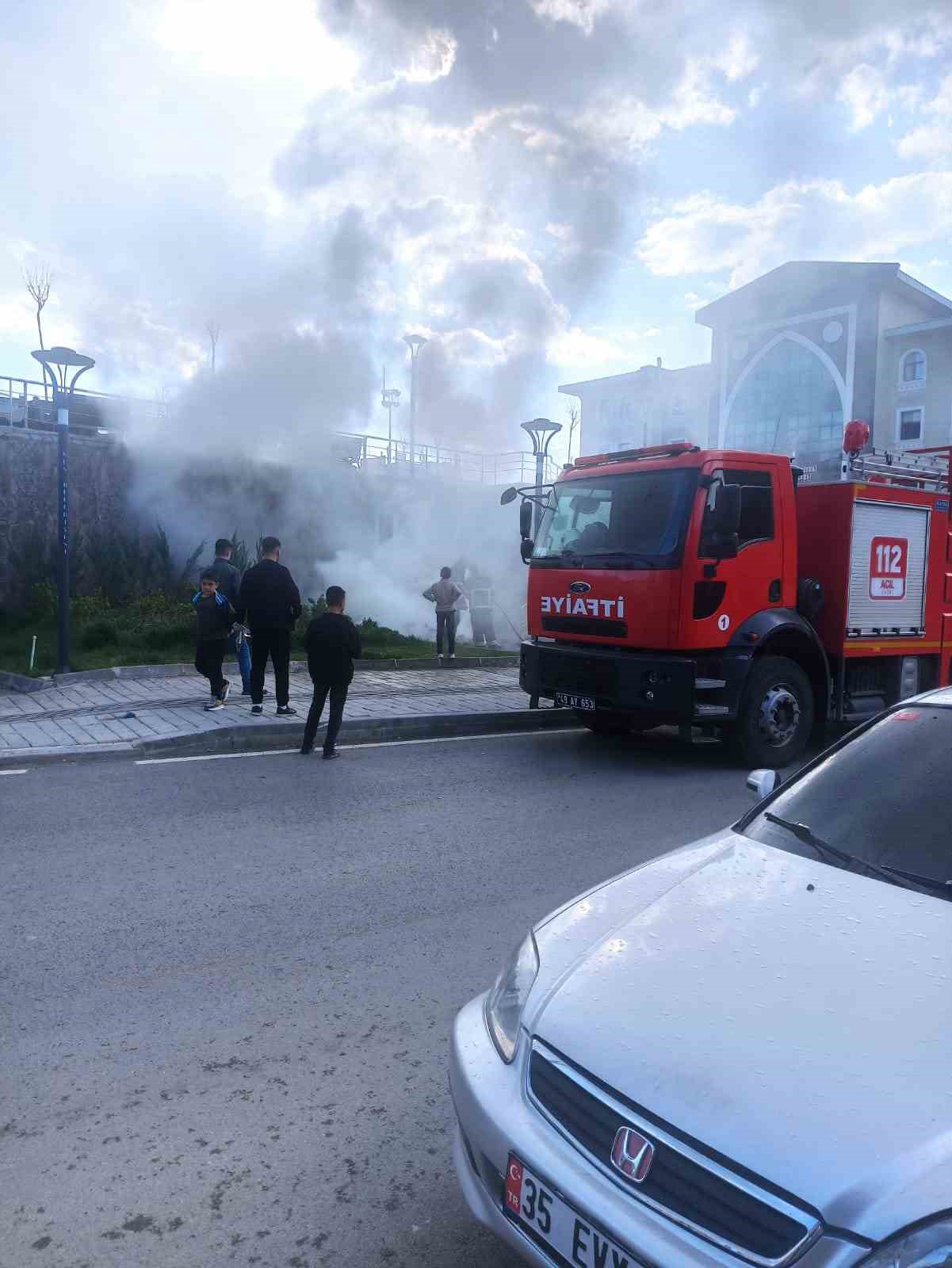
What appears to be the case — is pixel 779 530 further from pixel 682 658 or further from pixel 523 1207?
pixel 523 1207

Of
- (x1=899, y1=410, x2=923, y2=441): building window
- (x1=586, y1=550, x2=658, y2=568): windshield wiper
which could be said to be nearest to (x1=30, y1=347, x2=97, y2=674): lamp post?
(x1=586, y1=550, x2=658, y2=568): windshield wiper

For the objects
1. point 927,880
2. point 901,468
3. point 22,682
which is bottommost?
point 22,682

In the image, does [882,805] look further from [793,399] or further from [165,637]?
[793,399]

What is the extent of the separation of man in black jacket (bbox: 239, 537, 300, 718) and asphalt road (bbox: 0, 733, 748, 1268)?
1926 millimetres

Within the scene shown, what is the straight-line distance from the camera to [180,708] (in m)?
9.38

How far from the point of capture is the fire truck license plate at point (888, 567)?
8297mm

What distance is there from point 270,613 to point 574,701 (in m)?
2.90

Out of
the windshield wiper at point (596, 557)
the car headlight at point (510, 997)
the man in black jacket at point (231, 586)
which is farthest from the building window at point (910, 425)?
the car headlight at point (510, 997)

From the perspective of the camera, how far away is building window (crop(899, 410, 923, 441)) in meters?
29.2

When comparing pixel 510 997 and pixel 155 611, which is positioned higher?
pixel 155 611

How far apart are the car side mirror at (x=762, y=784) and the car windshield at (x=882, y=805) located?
0.12 m

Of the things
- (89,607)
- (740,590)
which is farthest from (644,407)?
(740,590)

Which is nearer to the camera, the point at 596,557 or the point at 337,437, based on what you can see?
the point at 596,557

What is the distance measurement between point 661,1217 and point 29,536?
15357 millimetres
